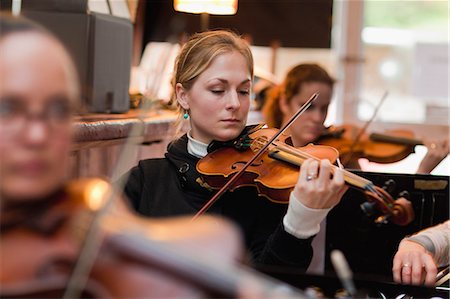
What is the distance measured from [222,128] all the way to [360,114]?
282 centimetres

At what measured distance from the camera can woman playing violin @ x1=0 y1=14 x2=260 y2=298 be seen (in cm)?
61

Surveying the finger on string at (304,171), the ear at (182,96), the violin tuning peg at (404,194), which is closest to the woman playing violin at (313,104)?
the violin tuning peg at (404,194)

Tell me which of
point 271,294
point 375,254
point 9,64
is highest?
point 9,64

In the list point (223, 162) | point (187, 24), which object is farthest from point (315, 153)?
point (187, 24)

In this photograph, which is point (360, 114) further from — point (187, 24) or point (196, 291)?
point (196, 291)

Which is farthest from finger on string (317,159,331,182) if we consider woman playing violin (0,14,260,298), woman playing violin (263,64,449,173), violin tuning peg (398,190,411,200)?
woman playing violin (263,64,449,173)

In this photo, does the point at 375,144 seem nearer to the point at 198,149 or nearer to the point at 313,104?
the point at 313,104

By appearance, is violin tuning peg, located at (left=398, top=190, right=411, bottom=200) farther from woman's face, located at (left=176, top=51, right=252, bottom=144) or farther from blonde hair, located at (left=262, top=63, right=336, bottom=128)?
blonde hair, located at (left=262, top=63, right=336, bottom=128)

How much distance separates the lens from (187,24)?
3953 millimetres

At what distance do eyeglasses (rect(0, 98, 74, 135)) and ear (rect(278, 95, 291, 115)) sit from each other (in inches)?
78.1

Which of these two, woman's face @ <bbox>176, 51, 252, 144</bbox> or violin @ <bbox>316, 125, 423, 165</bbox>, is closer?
woman's face @ <bbox>176, 51, 252, 144</bbox>

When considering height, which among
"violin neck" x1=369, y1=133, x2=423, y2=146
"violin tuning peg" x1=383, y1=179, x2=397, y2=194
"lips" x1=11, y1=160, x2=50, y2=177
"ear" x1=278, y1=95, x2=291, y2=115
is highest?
A: "ear" x1=278, y1=95, x2=291, y2=115

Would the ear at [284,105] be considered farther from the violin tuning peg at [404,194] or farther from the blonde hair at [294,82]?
the violin tuning peg at [404,194]

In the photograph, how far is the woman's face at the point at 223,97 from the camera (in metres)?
1.50
